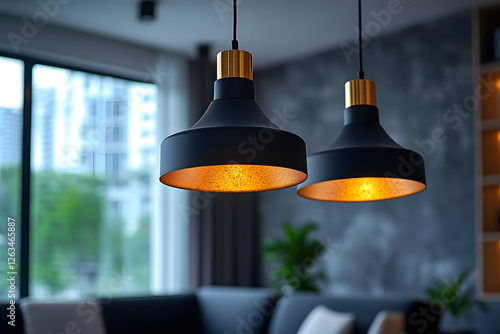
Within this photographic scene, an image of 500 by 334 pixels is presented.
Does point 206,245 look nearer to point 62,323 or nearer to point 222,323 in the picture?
point 222,323

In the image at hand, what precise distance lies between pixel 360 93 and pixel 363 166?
239mm

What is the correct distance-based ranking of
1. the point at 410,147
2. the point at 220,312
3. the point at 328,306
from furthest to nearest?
1. the point at 410,147
2. the point at 220,312
3. the point at 328,306

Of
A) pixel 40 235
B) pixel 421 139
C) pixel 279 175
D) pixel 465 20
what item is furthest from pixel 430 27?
pixel 279 175

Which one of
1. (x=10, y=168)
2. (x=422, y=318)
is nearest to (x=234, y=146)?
(x=422, y=318)

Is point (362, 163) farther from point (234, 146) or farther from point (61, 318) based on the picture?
point (61, 318)

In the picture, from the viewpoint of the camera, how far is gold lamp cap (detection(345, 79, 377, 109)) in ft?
6.08

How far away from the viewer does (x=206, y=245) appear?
548 centimetres

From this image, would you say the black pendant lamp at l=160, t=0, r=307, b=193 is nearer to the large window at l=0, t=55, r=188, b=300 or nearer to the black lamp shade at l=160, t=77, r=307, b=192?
the black lamp shade at l=160, t=77, r=307, b=192

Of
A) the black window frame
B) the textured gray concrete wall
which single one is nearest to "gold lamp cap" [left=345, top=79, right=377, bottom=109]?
the textured gray concrete wall

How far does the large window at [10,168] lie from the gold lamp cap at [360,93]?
3428mm

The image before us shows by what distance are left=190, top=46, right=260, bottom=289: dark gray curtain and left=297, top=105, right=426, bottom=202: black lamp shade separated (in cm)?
361

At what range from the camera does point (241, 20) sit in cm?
478

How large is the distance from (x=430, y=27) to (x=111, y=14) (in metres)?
2.27

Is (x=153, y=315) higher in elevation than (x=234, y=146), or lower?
Result: lower
